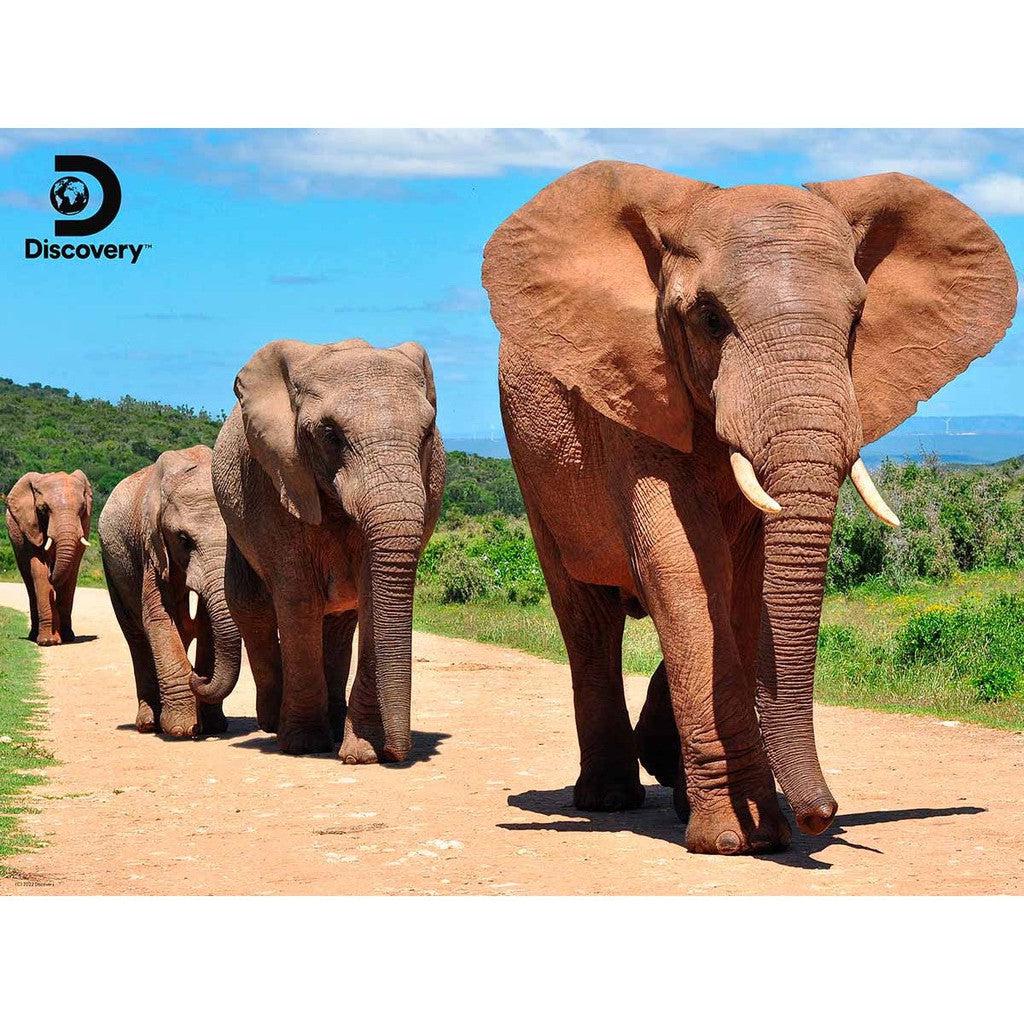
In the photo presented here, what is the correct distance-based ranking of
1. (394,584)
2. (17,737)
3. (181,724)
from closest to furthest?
(394,584)
(17,737)
(181,724)

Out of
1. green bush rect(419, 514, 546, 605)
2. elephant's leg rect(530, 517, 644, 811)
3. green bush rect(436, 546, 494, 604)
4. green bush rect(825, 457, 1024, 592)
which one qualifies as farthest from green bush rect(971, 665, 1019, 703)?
green bush rect(436, 546, 494, 604)

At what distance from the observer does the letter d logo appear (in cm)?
959

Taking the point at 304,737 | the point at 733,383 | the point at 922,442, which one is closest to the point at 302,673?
the point at 304,737

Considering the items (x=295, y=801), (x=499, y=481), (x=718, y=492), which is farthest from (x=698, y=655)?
(x=499, y=481)

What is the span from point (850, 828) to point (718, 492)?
1647 mm

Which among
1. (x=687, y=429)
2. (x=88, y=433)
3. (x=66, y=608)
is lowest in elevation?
(x=66, y=608)

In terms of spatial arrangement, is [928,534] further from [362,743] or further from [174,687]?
[362,743]

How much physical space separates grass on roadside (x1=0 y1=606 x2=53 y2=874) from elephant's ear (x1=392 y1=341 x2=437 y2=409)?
3087 mm

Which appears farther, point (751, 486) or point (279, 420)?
point (279, 420)

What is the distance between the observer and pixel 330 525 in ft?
33.3

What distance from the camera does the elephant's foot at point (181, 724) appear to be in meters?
11.4

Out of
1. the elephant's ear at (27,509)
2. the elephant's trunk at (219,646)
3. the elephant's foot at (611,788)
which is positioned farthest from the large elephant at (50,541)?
the elephant's foot at (611,788)

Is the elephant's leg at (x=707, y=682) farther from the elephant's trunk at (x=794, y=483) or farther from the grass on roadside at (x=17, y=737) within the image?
the grass on roadside at (x=17, y=737)

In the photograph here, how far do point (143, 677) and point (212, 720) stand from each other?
848mm
